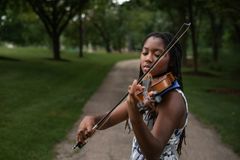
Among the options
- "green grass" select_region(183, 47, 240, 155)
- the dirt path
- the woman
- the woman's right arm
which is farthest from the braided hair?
"green grass" select_region(183, 47, 240, 155)

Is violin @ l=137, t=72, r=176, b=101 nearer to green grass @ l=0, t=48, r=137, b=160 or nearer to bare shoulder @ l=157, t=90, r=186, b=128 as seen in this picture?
bare shoulder @ l=157, t=90, r=186, b=128

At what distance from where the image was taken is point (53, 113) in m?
10.5

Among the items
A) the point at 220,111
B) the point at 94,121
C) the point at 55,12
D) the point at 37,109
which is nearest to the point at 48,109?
the point at 37,109

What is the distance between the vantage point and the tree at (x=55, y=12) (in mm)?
33719

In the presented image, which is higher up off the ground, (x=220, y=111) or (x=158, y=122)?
(x=158, y=122)

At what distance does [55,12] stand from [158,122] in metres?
33.3

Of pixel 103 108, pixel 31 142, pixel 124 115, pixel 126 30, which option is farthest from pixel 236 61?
pixel 126 30

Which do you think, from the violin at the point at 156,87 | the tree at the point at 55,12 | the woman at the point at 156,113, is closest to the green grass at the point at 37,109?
the woman at the point at 156,113

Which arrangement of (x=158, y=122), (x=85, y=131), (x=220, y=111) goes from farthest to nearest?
1. (x=220, y=111)
2. (x=85, y=131)
3. (x=158, y=122)

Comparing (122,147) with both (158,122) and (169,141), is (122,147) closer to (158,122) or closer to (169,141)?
(169,141)

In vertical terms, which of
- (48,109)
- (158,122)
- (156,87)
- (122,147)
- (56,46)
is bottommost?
(56,46)

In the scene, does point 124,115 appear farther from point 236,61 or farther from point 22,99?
point 236,61

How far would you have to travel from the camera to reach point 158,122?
2.23 m

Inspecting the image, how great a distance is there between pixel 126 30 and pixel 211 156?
203ft
